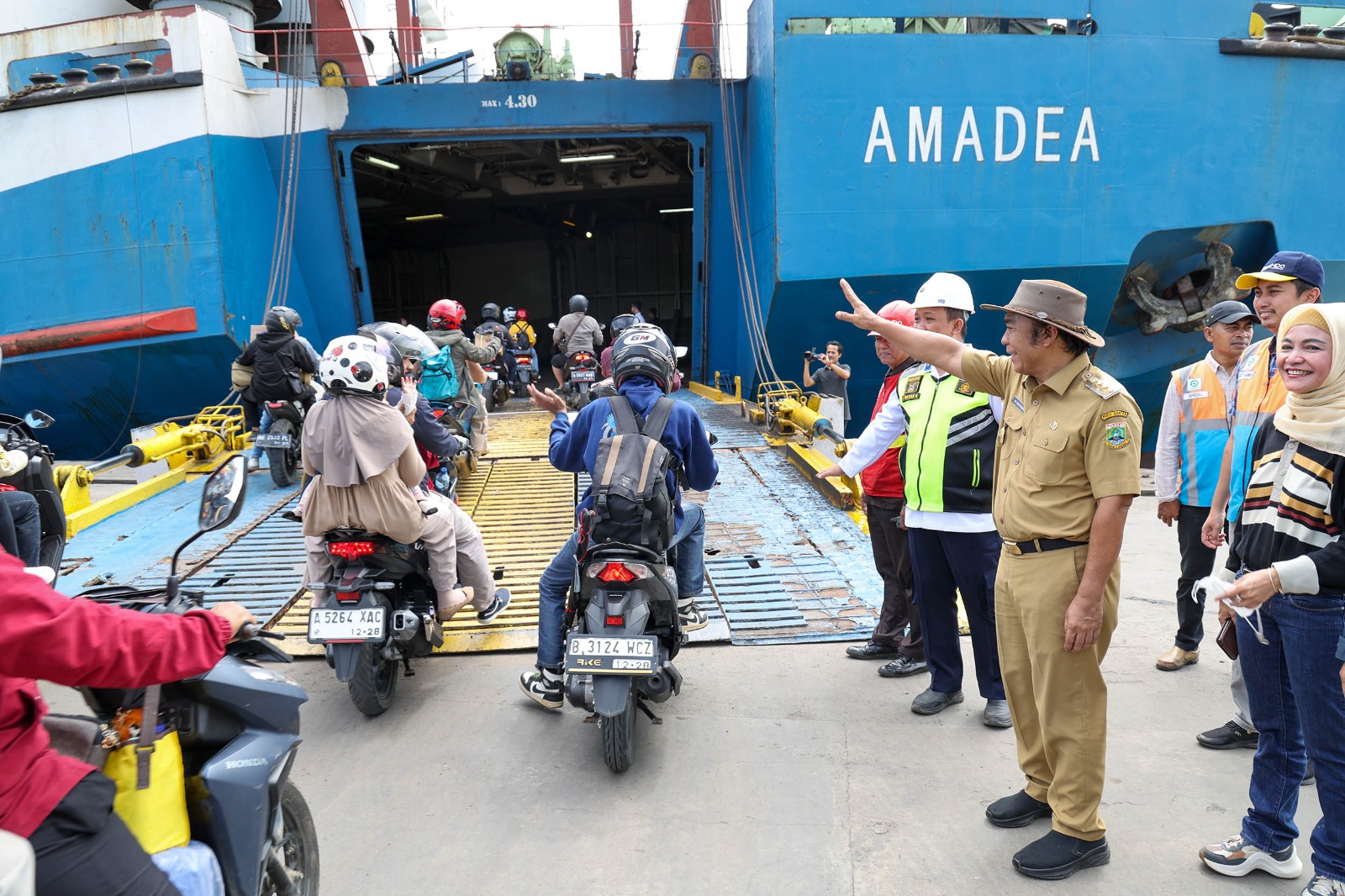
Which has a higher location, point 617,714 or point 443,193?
point 443,193

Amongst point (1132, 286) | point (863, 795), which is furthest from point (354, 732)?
point (1132, 286)

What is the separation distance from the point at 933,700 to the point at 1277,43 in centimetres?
1029

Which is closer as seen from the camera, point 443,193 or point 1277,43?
point 1277,43

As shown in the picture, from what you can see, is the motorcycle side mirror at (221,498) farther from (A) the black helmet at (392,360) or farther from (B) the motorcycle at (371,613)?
(A) the black helmet at (392,360)

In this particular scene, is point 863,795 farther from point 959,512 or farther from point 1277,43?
point 1277,43

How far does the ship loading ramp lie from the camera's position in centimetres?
461

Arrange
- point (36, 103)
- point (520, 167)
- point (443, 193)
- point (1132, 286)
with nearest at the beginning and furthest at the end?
point (36, 103), point (1132, 286), point (520, 167), point (443, 193)

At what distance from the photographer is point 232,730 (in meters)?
1.93

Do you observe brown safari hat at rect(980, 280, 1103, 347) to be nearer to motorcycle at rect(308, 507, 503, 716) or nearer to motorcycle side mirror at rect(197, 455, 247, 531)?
motorcycle side mirror at rect(197, 455, 247, 531)

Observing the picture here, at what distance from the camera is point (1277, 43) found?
9.89 meters

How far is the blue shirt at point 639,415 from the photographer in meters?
3.45

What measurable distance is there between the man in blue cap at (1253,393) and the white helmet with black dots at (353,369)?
3.09 m

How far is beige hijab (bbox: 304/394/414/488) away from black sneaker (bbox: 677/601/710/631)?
144 centimetres

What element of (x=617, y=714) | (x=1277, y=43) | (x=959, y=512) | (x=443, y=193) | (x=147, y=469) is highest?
(x=1277, y=43)
